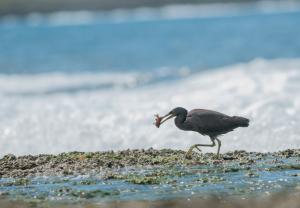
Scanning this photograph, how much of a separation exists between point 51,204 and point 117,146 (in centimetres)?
661

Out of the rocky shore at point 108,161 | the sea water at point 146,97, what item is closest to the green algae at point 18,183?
the sea water at point 146,97

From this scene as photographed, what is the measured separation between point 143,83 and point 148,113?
8.68 m

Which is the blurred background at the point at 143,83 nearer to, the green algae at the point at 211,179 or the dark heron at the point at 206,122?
the dark heron at the point at 206,122

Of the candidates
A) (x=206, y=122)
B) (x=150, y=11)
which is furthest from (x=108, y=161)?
(x=150, y=11)

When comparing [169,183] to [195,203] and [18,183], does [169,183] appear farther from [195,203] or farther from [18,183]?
[18,183]

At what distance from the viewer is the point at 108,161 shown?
14.5 m

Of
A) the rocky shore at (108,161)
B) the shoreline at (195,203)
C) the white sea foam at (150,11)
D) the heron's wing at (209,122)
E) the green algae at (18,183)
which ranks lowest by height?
the shoreline at (195,203)

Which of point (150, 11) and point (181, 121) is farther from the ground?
point (150, 11)

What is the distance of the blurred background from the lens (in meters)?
18.8

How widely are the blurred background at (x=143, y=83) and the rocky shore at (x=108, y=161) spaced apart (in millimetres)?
2122

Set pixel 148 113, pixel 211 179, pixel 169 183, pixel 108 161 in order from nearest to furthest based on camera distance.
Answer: pixel 169 183, pixel 211 179, pixel 108 161, pixel 148 113

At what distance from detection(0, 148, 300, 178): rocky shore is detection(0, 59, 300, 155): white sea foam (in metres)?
2.09

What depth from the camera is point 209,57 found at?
125ft

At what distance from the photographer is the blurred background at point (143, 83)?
18766 mm
